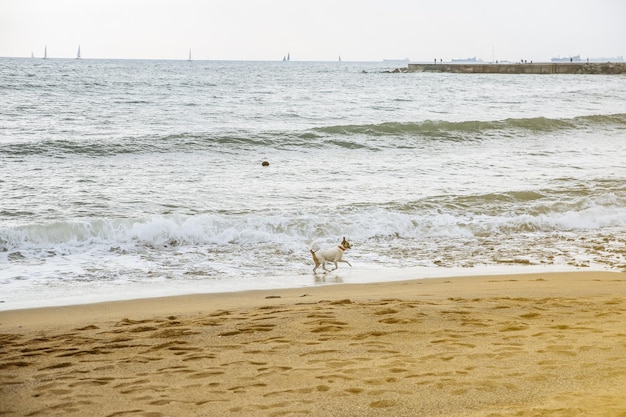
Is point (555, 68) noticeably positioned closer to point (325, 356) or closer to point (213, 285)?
point (213, 285)

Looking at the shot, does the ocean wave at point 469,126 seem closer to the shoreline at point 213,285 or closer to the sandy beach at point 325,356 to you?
the shoreline at point 213,285

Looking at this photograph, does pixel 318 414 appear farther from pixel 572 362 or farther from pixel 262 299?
pixel 262 299

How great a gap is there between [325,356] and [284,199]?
29.2ft

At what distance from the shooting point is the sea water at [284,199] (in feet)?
30.3

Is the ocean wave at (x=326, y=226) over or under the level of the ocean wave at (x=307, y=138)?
under

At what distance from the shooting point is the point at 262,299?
7.38m

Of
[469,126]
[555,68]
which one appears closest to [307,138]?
[469,126]

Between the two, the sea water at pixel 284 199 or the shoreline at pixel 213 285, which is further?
the sea water at pixel 284 199

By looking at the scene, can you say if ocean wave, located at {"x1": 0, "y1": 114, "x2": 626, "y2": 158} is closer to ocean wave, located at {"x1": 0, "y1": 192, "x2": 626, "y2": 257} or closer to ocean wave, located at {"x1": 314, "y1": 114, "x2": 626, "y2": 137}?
ocean wave, located at {"x1": 314, "y1": 114, "x2": 626, "y2": 137}

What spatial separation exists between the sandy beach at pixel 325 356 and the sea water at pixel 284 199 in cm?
161

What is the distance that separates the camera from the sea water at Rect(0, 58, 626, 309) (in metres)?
9.23

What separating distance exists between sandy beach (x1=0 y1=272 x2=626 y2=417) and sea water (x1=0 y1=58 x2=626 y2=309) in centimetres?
161

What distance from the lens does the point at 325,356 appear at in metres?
5.13

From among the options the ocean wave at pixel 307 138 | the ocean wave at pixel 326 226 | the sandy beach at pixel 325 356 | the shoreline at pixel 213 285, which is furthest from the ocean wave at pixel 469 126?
the sandy beach at pixel 325 356
